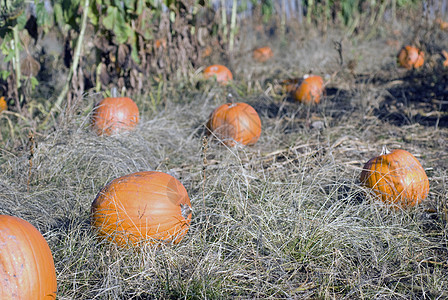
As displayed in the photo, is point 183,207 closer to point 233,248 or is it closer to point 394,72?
point 233,248

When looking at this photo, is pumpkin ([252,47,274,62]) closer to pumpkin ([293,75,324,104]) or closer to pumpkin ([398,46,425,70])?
pumpkin ([398,46,425,70])

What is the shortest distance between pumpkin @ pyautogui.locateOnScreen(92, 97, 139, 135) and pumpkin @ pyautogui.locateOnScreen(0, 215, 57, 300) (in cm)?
167

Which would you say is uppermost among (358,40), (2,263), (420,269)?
(2,263)

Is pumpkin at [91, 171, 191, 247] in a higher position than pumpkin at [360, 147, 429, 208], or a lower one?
higher

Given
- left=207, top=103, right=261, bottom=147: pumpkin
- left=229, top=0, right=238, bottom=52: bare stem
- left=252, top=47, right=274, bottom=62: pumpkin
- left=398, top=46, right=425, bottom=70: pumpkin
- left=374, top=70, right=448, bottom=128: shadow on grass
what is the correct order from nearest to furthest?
left=207, top=103, right=261, bottom=147: pumpkin → left=374, top=70, right=448, bottom=128: shadow on grass → left=398, top=46, right=425, bottom=70: pumpkin → left=229, top=0, right=238, bottom=52: bare stem → left=252, top=47, right=274, bottom=62: pumpkin

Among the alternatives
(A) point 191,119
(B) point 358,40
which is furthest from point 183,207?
(B) point 358,40

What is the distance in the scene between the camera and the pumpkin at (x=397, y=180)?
7.91 ft

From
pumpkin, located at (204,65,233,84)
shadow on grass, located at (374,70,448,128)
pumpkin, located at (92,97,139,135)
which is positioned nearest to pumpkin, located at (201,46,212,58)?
pumpkin, located at (204,65,233,84)

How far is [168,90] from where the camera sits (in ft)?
16.2

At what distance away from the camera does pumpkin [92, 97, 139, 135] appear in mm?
3300

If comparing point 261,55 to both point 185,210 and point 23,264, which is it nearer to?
point 185,210

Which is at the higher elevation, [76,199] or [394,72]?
[76,199]

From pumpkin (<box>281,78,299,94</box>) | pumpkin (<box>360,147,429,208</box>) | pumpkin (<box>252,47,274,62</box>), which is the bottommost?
pumpkin (<box>252,47,274,62</box>)

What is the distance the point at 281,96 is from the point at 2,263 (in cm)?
391
